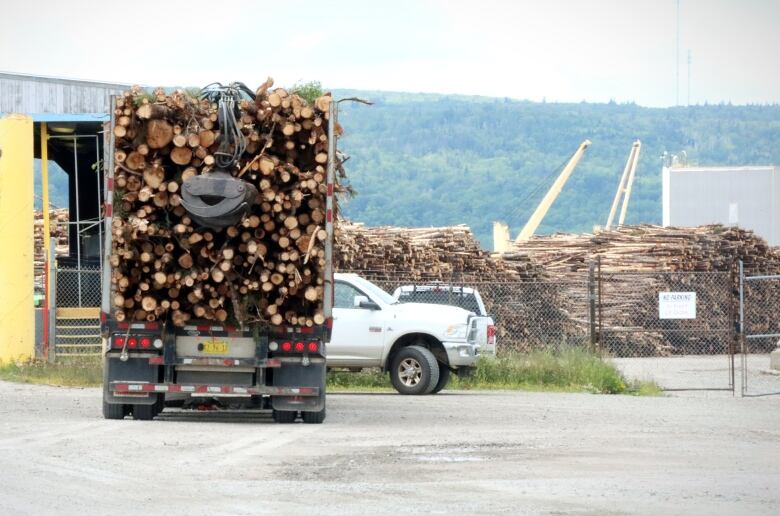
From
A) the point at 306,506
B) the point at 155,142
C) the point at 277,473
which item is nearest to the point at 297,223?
the point at 155,142

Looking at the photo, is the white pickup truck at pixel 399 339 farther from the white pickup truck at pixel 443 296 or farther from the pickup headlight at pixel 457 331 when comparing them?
the white pickup truck at pixel 443 296

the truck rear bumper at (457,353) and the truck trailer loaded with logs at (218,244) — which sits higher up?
the truck trailer loaded with logs at (218,244)

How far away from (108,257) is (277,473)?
493cm

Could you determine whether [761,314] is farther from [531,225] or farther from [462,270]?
[531,225]

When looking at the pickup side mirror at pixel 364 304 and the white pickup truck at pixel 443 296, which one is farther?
the white pickup truck at pixel 443 296

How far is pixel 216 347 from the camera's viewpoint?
53.1 feet

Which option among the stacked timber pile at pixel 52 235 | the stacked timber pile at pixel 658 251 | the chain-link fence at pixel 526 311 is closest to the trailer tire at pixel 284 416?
the chain-link fence at pixel 526 311

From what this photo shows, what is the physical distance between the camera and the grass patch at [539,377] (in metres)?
23.6

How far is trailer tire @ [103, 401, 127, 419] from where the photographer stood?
16.5m

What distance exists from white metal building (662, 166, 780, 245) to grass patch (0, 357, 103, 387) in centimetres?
5844

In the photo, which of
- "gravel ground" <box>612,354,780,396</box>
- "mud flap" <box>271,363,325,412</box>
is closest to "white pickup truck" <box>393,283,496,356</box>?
"gravel ground" <box>612,354,780,396</box>

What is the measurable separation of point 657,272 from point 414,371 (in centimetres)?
1678

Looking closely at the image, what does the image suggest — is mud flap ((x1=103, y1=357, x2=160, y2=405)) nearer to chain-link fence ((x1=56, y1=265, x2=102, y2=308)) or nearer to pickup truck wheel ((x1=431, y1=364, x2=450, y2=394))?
pickup truck wheel ((x1=431, y1=364, x2=450, y2=394))

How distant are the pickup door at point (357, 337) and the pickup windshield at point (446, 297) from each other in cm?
469
